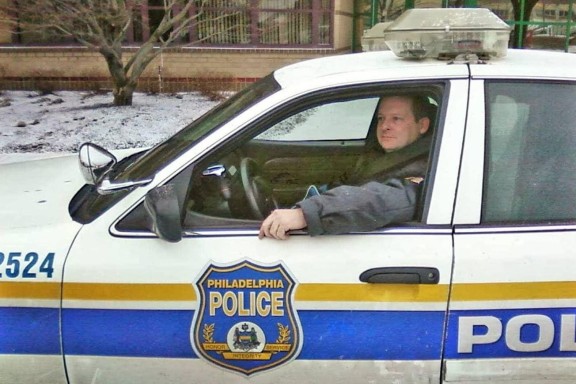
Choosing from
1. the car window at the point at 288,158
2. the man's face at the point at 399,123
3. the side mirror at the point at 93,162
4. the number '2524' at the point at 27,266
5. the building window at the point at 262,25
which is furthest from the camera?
the building window at the point at 262,25

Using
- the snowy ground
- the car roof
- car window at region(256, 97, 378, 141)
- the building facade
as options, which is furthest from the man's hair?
the building facade

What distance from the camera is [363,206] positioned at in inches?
82.3

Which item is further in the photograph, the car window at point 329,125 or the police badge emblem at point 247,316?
the car window at point 329,125

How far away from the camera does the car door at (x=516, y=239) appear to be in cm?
200

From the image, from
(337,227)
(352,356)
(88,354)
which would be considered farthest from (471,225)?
(88,354)

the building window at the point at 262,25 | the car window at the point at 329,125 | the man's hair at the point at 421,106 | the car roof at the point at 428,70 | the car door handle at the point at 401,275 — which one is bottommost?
the car door handle at the point at 401,275

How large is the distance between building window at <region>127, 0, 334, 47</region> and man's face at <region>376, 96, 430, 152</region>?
11293 millimetres

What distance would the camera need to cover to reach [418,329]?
6.64 ft

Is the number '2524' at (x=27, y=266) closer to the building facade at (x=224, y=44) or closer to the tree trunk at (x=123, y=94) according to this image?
the tree trunk at (x=123, y=94)

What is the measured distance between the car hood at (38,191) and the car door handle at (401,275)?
118 centimetres

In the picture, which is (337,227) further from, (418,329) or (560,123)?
(560,123)

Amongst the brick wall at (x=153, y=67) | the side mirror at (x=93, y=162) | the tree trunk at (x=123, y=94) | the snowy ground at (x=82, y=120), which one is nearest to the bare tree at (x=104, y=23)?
the tree trunk at (x=123, y=94)

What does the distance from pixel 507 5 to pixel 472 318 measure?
40.5ft

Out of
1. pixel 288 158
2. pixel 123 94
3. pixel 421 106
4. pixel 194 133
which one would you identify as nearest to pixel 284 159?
pixel 288 158
